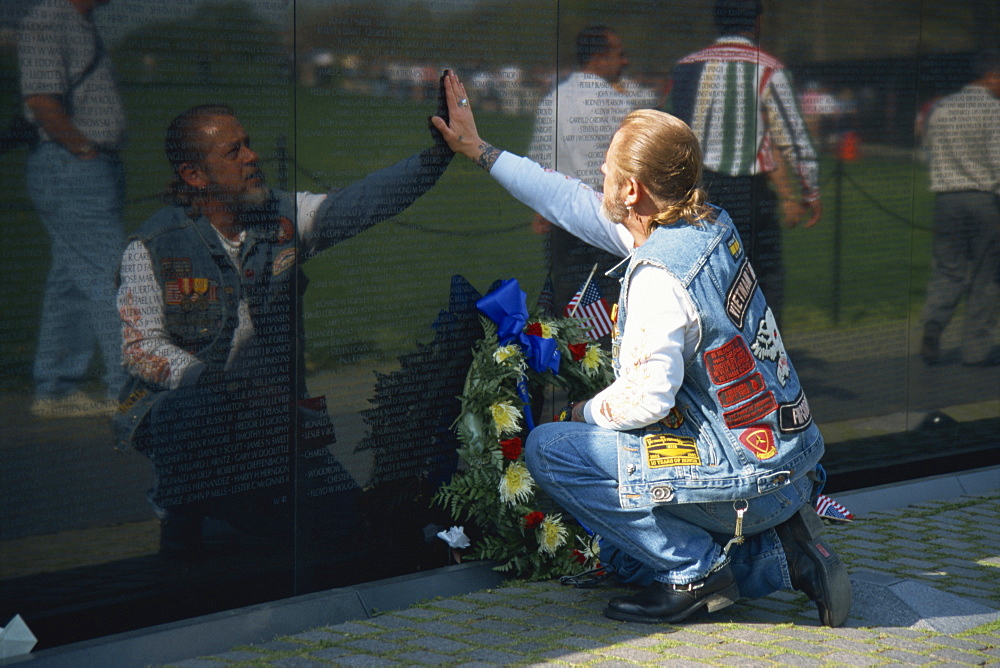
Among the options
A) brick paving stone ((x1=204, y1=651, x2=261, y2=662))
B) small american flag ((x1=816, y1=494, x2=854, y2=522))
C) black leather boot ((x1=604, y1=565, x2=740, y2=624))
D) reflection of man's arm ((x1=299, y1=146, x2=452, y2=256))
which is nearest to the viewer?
brick paving stone ((x1=204, y1=651, x2=261, y2=662))

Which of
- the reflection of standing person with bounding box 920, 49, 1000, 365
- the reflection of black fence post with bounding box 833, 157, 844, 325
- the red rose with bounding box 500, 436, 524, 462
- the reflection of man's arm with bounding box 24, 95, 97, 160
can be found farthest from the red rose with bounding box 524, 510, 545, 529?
the reflection of standing person with bounding box 920, 49, 1000, 365

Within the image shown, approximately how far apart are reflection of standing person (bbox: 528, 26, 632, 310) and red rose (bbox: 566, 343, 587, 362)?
0.95 ft

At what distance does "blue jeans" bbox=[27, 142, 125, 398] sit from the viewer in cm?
379

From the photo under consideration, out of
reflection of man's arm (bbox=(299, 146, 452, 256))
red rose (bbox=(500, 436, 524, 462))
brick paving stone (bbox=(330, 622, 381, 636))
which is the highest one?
reflection of man's arm (bbox=(299, 146, 452, 256))

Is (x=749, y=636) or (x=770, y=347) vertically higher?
(x=770, y=347)

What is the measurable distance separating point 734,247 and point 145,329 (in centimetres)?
193

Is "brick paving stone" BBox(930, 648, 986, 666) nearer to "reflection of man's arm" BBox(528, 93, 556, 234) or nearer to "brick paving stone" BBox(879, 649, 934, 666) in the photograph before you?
"brick paving stone" BBox(879, 649, 934, 666)

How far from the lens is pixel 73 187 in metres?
3.82

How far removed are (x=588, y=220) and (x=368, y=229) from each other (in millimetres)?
842

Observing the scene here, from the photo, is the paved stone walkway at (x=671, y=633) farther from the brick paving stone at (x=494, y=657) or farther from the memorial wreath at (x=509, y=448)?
the memorial wreath at (x=509, y=448)

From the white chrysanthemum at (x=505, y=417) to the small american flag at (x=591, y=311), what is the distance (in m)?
0.67

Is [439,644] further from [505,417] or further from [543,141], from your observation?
[543,141]

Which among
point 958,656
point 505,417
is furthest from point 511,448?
point 958,656

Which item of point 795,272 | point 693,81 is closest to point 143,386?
point 693,81
